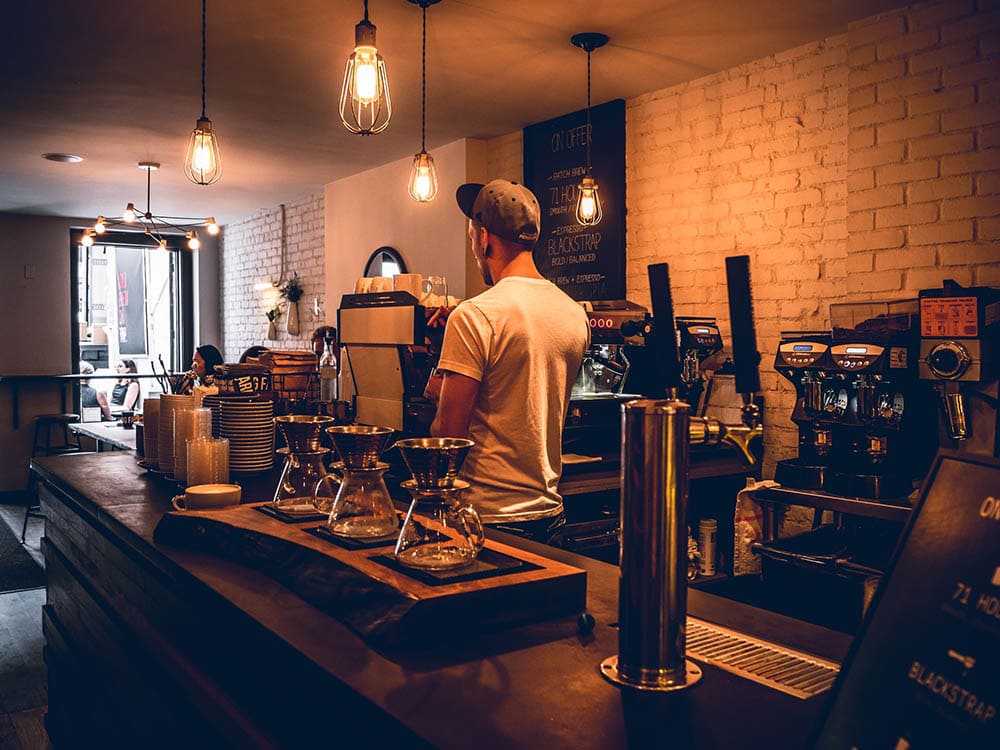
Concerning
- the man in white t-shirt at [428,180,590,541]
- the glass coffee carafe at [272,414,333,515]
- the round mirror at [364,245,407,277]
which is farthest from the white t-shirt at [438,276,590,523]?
the round mirror at [364,245,407,277]

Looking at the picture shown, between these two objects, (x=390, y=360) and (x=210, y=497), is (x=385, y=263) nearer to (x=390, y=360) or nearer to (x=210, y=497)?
(x=390, y=360)

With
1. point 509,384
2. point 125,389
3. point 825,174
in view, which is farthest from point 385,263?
point 125,389

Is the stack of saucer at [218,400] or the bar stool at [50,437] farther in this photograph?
the bar stool at [50,437]

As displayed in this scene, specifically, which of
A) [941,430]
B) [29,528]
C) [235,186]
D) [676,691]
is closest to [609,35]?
[941,430]

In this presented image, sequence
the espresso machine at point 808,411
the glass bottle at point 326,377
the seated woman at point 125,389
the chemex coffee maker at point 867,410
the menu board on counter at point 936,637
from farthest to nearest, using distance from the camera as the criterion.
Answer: the seated woman at point 125,389 → the glass bottle at point 326,377 → the espresso machine at point 808,411 → the chemex coffee maker at point 867,410 → the menu board on counter at point 936,637

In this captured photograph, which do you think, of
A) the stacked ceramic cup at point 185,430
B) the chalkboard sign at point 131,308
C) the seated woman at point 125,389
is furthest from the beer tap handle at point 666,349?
the chalkboard sign at point 131,308

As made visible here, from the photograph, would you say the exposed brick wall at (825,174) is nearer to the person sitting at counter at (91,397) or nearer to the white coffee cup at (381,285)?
the white coffee cup at (381,285)

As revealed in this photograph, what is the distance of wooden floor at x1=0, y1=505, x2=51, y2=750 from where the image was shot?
3.07m

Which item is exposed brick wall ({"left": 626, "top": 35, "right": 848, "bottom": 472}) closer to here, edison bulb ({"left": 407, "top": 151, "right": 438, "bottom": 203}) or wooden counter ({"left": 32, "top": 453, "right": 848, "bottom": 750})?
edison bulb ({"left": 407, "top": 151, "right": 438, "bottom": 203})

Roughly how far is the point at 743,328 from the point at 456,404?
238 cm

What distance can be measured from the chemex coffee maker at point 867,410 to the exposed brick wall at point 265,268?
17.4ft

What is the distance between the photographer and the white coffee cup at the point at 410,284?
4082mm

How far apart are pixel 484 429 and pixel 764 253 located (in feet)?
7.87

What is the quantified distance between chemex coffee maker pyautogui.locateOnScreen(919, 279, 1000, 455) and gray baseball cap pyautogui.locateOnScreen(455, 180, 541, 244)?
1496 mm
